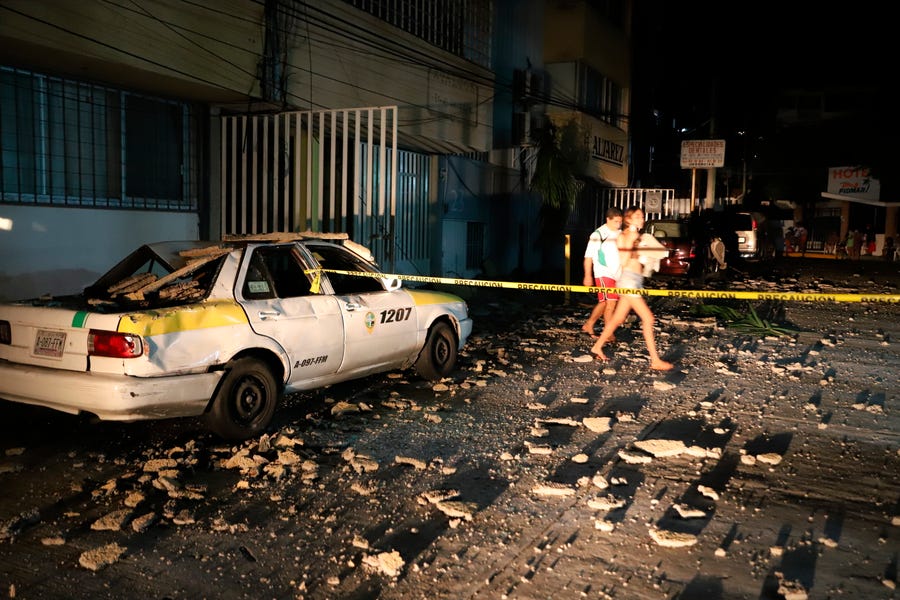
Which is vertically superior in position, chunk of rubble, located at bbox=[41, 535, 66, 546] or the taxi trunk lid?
the taxi trunk lid

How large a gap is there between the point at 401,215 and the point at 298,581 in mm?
11296

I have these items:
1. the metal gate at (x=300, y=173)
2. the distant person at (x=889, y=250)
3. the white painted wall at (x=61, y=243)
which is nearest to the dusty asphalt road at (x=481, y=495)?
the white painted wall at (x=61, y=243)

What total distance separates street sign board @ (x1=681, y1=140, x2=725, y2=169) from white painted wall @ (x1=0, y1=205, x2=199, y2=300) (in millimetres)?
17575

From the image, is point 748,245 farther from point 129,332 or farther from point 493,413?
point 129,332

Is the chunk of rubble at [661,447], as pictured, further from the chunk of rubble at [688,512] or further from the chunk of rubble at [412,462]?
the chunk of rubble at [412,462]

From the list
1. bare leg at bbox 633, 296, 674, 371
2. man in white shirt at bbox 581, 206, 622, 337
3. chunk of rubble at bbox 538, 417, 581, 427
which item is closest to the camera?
chunk of rubble at bbox 538, 417, 581, 427

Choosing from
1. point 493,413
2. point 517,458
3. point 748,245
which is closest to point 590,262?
point 493,413

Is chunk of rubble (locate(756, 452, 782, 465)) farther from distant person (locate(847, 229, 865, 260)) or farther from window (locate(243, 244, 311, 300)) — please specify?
distant person (locate(847, 229, 865, 260))

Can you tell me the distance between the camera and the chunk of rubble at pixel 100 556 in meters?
3.61

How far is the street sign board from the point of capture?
2267 centimetres

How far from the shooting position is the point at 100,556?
3672 mm

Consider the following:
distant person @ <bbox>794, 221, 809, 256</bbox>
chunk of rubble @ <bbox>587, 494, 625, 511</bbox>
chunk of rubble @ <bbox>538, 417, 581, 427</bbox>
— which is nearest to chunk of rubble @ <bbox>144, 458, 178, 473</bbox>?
chunk of rubble @ <bbox>587, 494, 625, 511</bbox>

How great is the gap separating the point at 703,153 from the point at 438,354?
59.3ft

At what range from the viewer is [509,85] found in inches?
727
